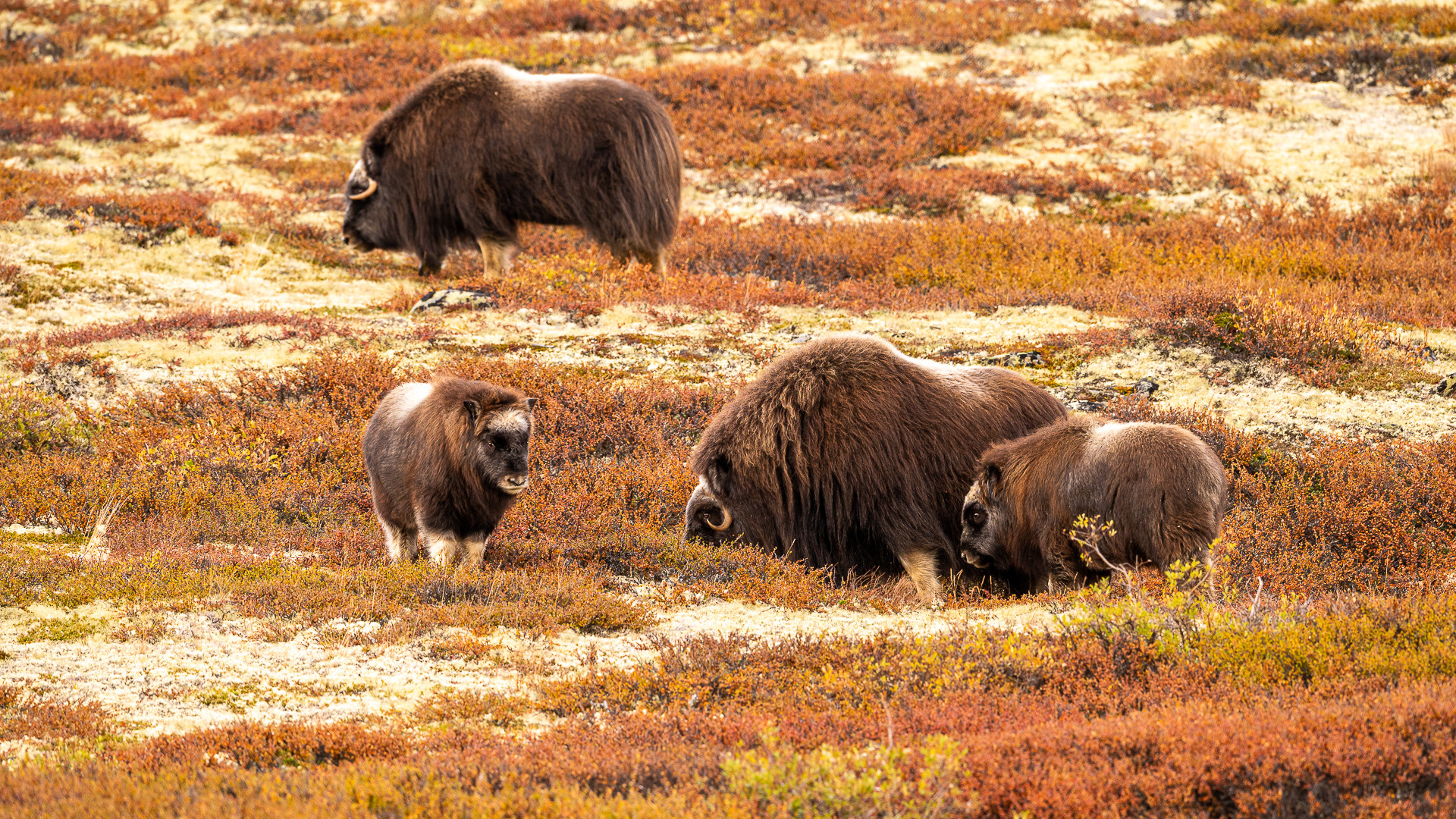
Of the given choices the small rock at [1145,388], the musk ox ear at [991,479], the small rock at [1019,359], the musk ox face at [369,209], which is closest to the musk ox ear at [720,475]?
the musk ox ear at [991,479]

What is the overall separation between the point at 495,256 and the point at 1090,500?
8421 mm

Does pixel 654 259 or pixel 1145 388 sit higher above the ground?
pixel 654 259

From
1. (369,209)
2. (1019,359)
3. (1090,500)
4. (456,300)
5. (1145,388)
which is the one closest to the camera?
(1090,500)

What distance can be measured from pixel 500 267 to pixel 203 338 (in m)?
3.44

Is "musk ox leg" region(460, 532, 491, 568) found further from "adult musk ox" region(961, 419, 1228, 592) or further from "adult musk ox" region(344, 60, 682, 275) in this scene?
"adult musk ox" region(344, 60, 682, 275)

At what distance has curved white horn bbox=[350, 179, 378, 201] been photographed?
13.1 metres

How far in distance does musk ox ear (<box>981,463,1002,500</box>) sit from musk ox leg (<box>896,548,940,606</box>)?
0.57 meters

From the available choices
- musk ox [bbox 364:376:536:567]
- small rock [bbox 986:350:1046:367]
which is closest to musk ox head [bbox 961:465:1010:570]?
musk ox [bbox 364:376:536:567]

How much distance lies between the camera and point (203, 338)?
1019cm

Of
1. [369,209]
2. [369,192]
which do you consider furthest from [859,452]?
[369,209]

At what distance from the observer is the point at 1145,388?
9.04 metres

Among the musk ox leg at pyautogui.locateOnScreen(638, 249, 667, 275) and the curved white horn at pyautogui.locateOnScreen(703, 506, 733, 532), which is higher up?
the musk ox leg at pyautogui.locateOnScreen(638, 249, 667, 275)

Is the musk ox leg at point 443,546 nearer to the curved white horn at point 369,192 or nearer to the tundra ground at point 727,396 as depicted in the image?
the tundra ground at point 727,396

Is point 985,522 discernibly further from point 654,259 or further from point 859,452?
point 654,259
